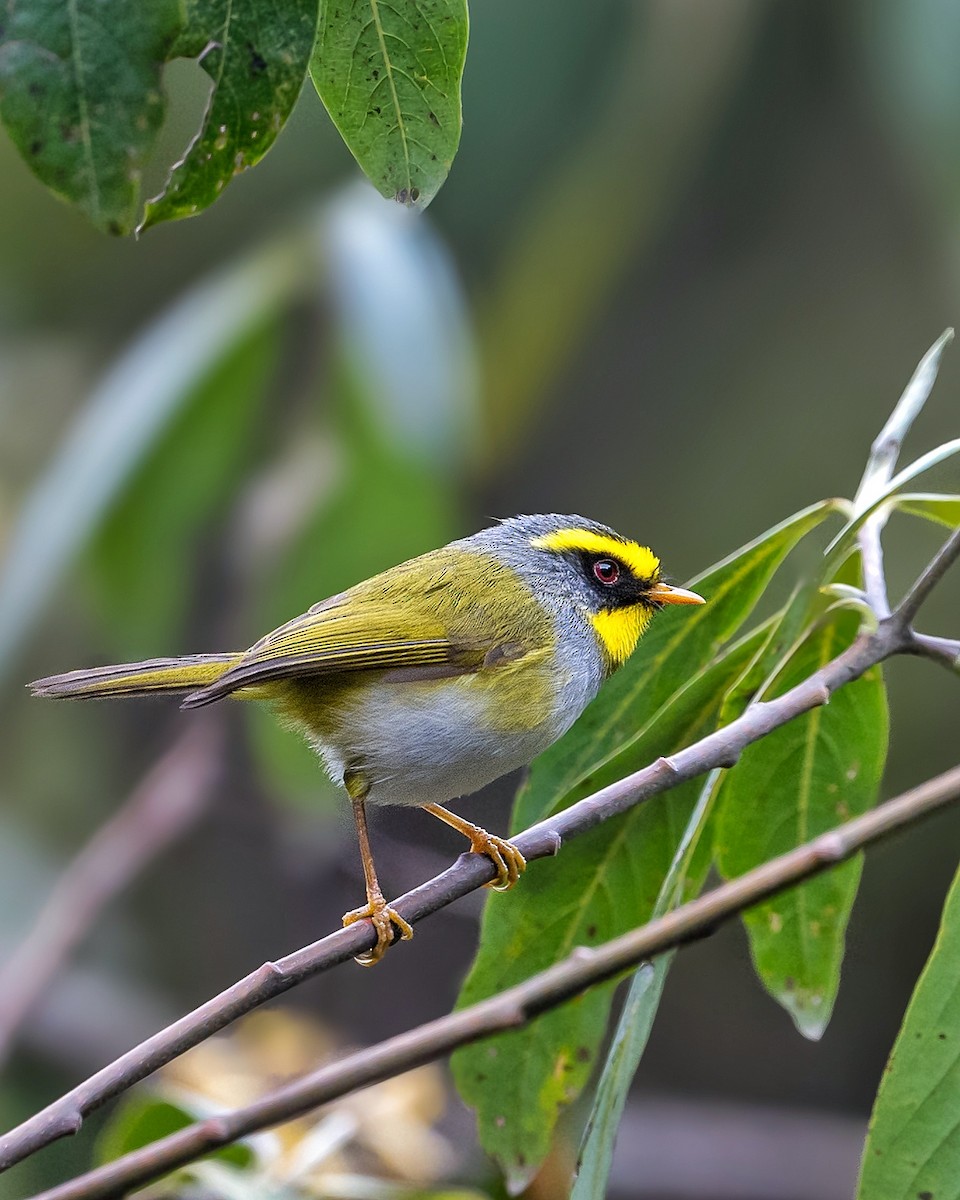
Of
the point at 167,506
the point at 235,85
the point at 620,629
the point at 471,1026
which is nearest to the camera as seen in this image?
the point at 471,1026

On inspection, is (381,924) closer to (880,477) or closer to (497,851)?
(497,851)

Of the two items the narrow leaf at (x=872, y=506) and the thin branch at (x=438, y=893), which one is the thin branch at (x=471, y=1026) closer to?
the thin branch at (x=438, y=893)

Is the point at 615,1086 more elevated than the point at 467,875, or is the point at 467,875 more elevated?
the point at 467,875

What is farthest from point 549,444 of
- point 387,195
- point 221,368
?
point 387,195

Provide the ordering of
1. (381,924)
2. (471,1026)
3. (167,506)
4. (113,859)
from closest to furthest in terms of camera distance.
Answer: (471,1026) → (381,924) → (113,859) → (167,506)

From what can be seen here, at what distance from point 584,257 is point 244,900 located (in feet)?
9.40

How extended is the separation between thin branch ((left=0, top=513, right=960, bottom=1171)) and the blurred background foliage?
667 millimetres

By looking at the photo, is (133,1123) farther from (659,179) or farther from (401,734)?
(659,179)

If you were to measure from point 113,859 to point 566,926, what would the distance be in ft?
6.21

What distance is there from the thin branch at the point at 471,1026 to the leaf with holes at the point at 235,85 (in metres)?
0.80

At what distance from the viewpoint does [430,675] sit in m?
2.33

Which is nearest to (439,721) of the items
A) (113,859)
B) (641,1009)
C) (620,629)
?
(620,629)

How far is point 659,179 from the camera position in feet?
18.6

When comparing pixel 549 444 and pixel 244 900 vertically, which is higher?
pixel 549 444
